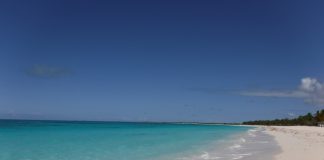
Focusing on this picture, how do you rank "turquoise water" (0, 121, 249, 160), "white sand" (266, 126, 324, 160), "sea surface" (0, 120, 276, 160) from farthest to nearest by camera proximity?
"turquoise water" (0, 121, 249, 160), "sea surface" (0, 120, 276, 160), "white sand" (266, 126, 324, 160)

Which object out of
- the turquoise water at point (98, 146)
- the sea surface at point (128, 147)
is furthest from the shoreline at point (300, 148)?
the turquoise water at point (98, 146)

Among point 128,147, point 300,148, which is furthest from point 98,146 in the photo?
point 300,148

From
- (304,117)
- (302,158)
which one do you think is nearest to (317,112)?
(304,117)

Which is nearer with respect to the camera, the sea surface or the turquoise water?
the sea surface

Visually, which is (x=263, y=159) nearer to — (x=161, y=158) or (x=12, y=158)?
(x=161, y=158)

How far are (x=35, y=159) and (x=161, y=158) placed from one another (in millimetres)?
5339

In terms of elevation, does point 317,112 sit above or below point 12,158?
above

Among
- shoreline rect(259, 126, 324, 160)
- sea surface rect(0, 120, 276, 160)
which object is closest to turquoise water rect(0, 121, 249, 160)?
sea surface rect(0, 120, 276, 160)

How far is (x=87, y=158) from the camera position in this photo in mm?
16703

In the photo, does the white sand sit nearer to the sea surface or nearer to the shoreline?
the shoreline

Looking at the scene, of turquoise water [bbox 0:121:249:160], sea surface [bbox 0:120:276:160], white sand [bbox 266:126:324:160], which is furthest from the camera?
turquoise water [bbox 0:121:249:160]

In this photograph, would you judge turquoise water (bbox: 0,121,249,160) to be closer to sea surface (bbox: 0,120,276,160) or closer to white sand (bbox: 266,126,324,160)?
sea surface (bbox: 0,120,276,160)

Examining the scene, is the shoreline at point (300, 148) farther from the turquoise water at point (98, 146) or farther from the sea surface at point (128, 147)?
the turquoise water at point (98, 146)

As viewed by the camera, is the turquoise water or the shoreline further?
the turquoise water
